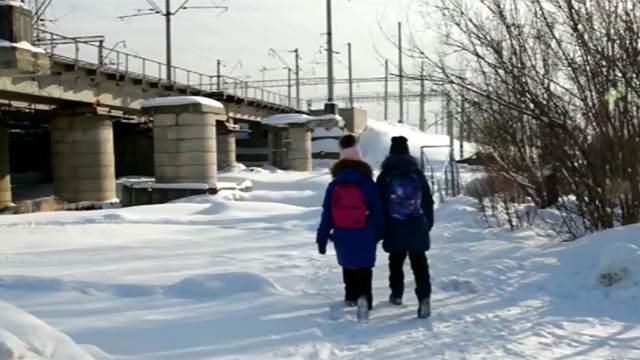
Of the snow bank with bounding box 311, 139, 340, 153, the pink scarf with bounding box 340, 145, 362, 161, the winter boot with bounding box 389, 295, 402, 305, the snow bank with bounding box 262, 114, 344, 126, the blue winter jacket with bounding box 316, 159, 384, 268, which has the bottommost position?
the winter boot with bounding box 389, 295, 402, 305

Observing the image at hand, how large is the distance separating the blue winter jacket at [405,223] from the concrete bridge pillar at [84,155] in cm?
2553

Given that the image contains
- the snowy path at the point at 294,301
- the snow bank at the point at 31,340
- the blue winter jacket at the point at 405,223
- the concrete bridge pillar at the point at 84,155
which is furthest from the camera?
the concrete bridge pillar at the point at 84,155

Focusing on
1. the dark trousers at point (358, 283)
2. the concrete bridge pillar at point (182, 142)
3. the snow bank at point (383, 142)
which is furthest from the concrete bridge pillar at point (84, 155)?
the snow bank at point (383, 142)

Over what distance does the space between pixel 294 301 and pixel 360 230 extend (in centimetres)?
113

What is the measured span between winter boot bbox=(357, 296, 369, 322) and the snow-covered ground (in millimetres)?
82

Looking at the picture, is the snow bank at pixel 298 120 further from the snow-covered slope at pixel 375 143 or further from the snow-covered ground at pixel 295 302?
the snow-covered ground at pixel 295 302

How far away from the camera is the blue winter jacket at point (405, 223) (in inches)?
254

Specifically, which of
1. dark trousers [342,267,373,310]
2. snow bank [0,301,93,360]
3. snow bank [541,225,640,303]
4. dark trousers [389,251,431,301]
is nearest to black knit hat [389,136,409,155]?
dark trousers [389,251,431,301]

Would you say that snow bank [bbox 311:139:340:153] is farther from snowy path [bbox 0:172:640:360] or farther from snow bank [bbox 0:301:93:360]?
snow bank [bbox 0:301:93:360]

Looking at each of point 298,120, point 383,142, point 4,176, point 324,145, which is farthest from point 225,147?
point 383,142

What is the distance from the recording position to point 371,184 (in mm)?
6320

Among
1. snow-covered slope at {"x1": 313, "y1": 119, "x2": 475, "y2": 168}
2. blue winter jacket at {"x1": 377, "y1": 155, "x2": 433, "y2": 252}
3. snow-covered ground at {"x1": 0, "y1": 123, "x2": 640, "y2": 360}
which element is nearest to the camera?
snow-covered ground at {"x1": 0, "y1": 123, "x2": 640, "y2": 360}

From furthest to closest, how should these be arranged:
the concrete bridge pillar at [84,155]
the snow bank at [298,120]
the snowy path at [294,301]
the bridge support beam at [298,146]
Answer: the bridge support beam at [298,146] < the snow bank at [298,120] < the concrete bridge pillar at [84,155] < the snowy path at [294,301]

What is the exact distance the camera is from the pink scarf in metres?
6.38
